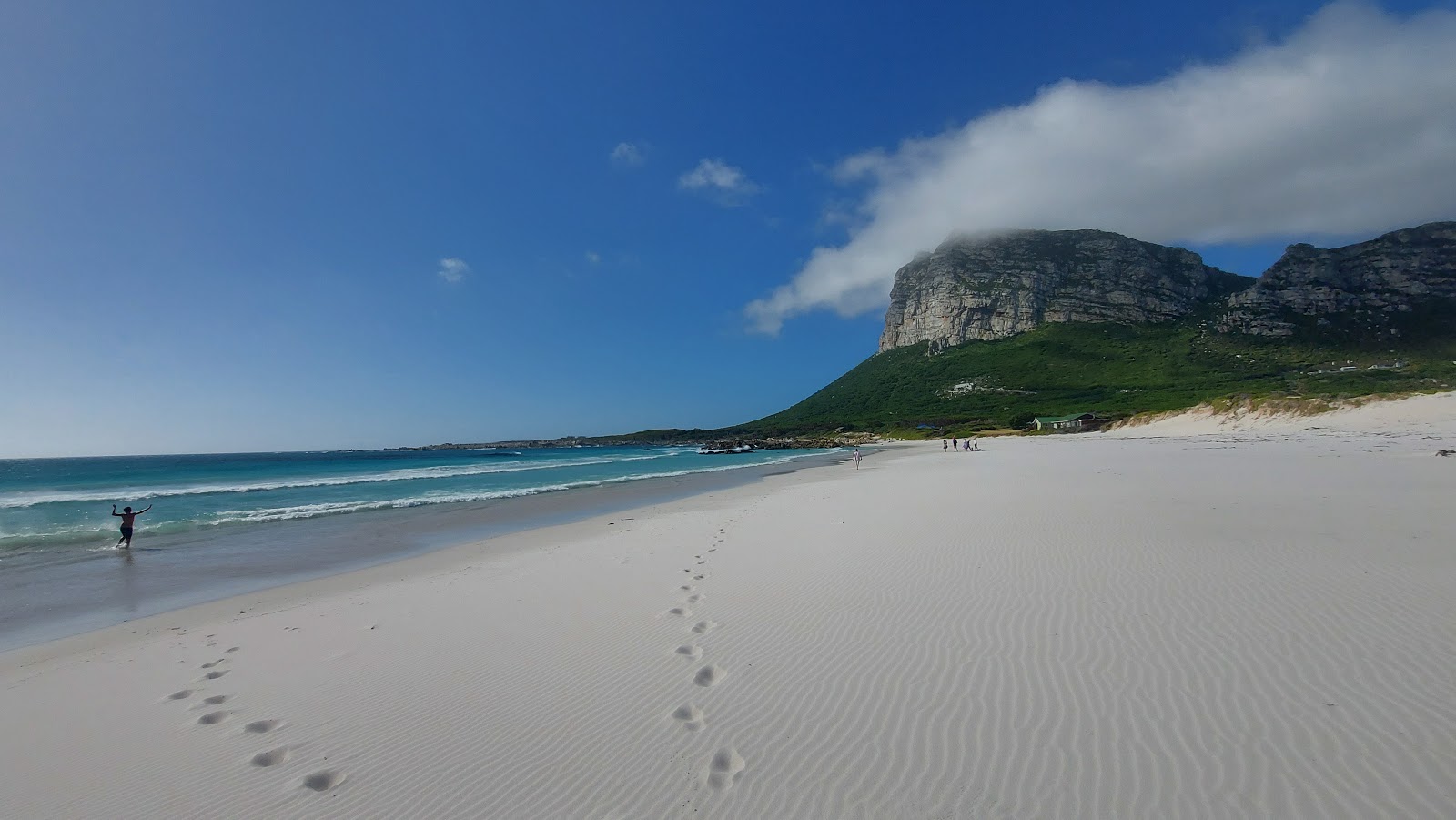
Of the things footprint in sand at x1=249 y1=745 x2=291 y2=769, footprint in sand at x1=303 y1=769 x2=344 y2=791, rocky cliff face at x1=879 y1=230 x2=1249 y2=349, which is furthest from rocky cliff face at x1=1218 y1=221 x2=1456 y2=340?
footprint in sand at x1=249 y1=745 x2=291 y2=769

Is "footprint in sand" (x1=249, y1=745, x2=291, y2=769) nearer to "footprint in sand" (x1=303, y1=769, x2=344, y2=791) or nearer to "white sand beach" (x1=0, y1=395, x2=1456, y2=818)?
"white sand beach" (x1=0, y1=395, x2=1456, y2=818)

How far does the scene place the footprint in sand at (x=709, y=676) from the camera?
4895 millimetres

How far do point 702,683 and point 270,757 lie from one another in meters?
3.15

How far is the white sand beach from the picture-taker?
335 centimetres

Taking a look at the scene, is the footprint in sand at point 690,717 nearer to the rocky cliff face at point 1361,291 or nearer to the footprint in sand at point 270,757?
the footprint in sand at point 270,757

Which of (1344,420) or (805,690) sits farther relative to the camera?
(1344,420)

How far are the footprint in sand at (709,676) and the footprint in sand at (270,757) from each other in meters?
3.02

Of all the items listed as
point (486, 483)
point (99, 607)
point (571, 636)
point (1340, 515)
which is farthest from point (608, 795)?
point (486, 483)

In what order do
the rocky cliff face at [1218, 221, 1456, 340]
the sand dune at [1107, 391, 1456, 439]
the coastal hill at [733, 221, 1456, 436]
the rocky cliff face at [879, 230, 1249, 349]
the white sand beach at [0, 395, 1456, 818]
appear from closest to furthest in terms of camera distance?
1. the white sand beach at [0, 395, 1456, 818]
2. the sand dune at [1107, 391, 1456, 439]
3. the coastal hill at [733, 221, 1456, 436]
4. the rocky cliff face at [1218, 221, 1456, 340]
5. the rocky cliff face at [879, 230, 1249, 349]

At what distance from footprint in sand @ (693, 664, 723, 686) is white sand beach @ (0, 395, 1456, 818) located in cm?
2

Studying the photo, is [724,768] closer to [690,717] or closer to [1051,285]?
[690,717]

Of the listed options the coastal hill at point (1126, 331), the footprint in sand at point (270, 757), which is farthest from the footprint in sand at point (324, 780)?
the coastal hill at point (1126, 331)

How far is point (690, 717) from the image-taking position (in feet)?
14.1

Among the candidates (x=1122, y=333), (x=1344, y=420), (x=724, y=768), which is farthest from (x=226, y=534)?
(x=1122, y=333)
